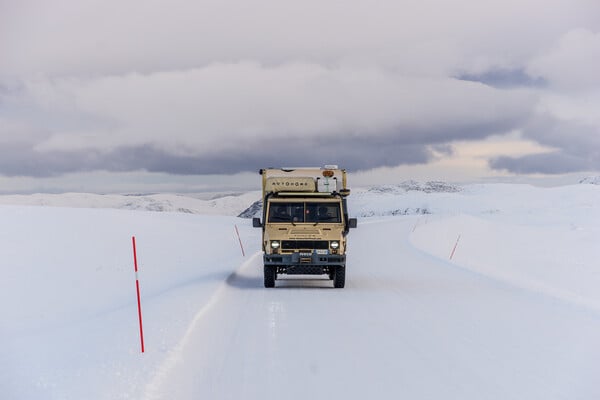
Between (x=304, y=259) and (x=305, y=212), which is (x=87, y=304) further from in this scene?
(x=305, y=212)

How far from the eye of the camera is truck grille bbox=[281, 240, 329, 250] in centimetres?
1633

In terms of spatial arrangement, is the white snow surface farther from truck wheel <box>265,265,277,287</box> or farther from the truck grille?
the truck grille

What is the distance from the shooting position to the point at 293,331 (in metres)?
10.4

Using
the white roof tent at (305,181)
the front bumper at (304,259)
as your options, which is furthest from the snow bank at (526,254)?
the white roof tent at (305,181)

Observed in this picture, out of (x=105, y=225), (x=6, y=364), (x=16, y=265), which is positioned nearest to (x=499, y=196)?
(x=105, y=225)

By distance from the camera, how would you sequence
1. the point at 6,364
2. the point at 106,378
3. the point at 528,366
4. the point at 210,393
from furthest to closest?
the point at 6,364
the point at 528,366
the point at 106,378
the point at 210,393

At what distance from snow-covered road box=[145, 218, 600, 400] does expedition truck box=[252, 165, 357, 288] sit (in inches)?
32.4

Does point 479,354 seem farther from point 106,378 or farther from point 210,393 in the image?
point 106,378

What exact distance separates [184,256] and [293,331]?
23640 mm

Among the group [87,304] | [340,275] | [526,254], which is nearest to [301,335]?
[340,275]

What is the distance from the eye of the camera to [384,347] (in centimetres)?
904

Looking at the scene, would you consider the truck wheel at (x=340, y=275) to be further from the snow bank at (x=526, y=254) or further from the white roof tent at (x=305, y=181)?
the snow bank at (x=526, y=254)

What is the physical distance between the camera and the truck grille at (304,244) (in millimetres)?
16328

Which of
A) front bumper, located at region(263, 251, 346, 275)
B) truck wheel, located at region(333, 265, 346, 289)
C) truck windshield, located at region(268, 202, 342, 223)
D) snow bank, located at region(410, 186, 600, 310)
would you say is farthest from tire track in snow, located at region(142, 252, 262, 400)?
A: snow bank, located at region(410, 186, 600, 310)
